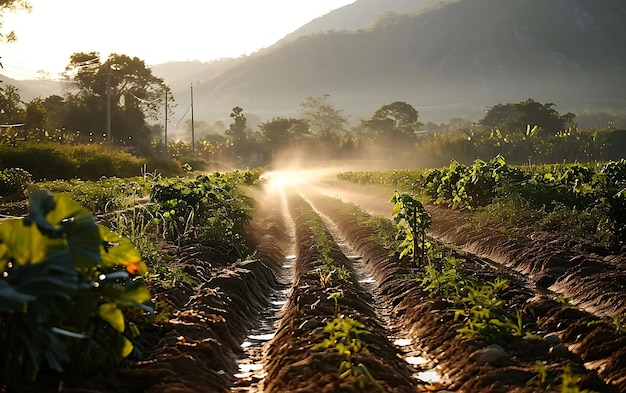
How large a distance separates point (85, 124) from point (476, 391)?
57439 millimetres

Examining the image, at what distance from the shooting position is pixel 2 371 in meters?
3.47

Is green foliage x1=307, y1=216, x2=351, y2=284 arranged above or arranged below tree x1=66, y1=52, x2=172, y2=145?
below

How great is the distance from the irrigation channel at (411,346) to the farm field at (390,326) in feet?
0.05

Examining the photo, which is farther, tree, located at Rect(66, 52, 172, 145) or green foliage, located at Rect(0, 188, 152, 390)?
tree, located at Rect(66, 52, 172, 145)

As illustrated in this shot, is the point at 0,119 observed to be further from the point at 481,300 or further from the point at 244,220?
the point at 481,300

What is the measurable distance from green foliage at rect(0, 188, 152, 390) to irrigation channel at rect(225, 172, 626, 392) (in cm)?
145

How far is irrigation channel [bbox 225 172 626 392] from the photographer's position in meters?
5.01

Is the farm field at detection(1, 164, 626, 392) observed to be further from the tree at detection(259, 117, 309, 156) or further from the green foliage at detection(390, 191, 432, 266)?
the tree at detection(259, 117, 309, 156)

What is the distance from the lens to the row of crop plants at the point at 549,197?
1088cm

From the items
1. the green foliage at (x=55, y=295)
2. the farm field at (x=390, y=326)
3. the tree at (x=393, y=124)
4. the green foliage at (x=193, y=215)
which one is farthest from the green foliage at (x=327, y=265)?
the tree at (x=393, y=124)

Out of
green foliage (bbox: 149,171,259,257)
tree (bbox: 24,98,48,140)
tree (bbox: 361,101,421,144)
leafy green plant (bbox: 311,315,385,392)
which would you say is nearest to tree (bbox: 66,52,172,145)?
tree (bbox: 24,98,48,140)

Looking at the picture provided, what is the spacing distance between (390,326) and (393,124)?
3358 inches

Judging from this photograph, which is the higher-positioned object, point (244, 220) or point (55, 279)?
point (55, 279)

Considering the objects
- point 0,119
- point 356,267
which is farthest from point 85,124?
point 356,267
